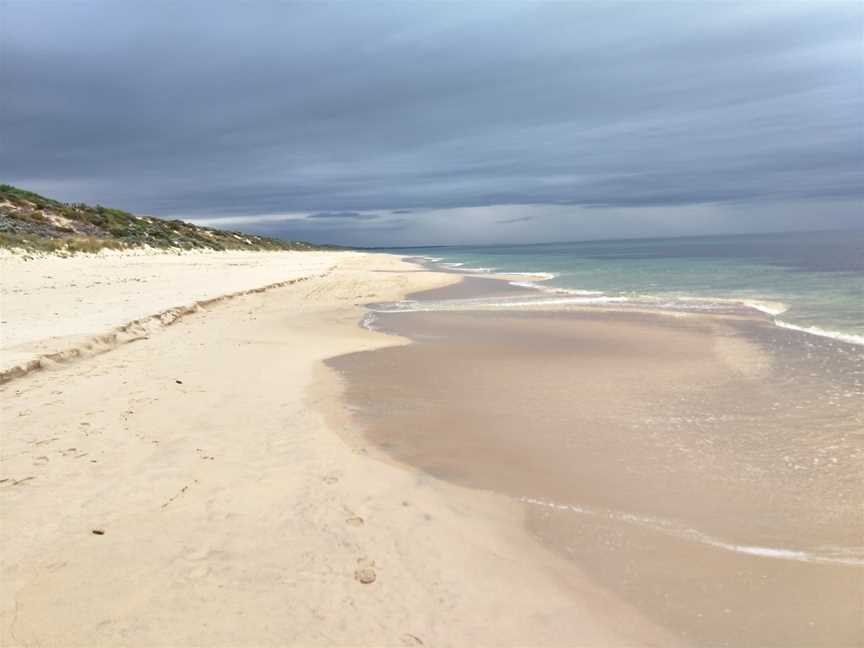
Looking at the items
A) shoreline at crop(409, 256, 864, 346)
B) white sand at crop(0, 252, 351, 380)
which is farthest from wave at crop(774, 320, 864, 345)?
white sand at crop(0, 252, 351, 380)

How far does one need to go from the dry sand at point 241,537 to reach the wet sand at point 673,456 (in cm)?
44

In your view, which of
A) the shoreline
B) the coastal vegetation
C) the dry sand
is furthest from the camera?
the coastal vegetation

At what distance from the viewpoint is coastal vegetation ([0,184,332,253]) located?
3112 centimetres

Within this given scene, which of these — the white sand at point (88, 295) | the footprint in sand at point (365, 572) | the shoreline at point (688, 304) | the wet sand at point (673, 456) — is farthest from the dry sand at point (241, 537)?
the shoreline at point (688, 304)

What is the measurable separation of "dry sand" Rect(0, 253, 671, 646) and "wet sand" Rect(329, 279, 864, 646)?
0.44 m

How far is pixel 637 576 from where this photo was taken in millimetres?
3957

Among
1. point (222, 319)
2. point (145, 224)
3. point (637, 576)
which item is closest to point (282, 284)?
point (222, 319)

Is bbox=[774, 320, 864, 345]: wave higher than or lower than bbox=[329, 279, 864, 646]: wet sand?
higher

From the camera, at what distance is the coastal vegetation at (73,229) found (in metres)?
31.1

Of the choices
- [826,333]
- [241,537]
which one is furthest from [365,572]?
[826,333]

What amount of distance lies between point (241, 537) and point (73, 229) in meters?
44.5

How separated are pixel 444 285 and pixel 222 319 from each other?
54.0ft

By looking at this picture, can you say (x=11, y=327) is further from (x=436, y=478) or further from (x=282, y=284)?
(x=282, y=284)

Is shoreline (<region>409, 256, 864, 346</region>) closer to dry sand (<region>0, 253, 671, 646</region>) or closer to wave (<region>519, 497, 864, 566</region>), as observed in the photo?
wave (<region>519, 497, 864, 566</region>)
